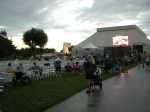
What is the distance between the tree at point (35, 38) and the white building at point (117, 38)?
30.0m

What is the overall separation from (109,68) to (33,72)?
8.20 m

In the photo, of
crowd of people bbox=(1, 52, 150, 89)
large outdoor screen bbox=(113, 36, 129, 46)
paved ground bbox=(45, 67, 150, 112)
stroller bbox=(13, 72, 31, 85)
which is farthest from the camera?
large outdoor screen bbox=(113, 36, 129, 46)

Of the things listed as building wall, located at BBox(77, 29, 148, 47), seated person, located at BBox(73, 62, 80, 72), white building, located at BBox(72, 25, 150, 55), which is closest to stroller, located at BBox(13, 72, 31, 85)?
seated person, located at BBox(73, 62, 80, 72)

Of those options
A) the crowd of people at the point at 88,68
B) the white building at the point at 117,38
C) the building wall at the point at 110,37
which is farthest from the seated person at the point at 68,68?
the building wall at the point at 110,37

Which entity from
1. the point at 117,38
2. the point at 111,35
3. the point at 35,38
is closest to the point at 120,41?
the point at 117,38

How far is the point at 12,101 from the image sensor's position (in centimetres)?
1059

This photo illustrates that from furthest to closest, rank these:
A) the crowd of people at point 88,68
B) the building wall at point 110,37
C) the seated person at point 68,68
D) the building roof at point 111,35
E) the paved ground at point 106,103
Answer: the building roof at point 111,35 → the building wall at point 110,37 → the seated person at point 68,68 → the crowd of people at point 88,68 → the paved ground at point 106,103

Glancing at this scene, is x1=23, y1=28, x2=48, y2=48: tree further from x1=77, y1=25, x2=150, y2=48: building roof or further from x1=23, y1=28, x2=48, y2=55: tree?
x1=77, y1=25, x2=150, y2=48: building roof

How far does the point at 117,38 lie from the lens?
53.9m

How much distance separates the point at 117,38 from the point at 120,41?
2.74 m

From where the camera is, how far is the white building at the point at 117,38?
5064 cm

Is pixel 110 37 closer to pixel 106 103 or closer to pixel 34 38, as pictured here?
pixel 34 38

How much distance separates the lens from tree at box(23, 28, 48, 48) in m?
86.2

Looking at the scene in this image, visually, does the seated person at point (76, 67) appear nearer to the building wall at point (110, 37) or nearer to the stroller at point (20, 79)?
the stroller at point (20, 79)
